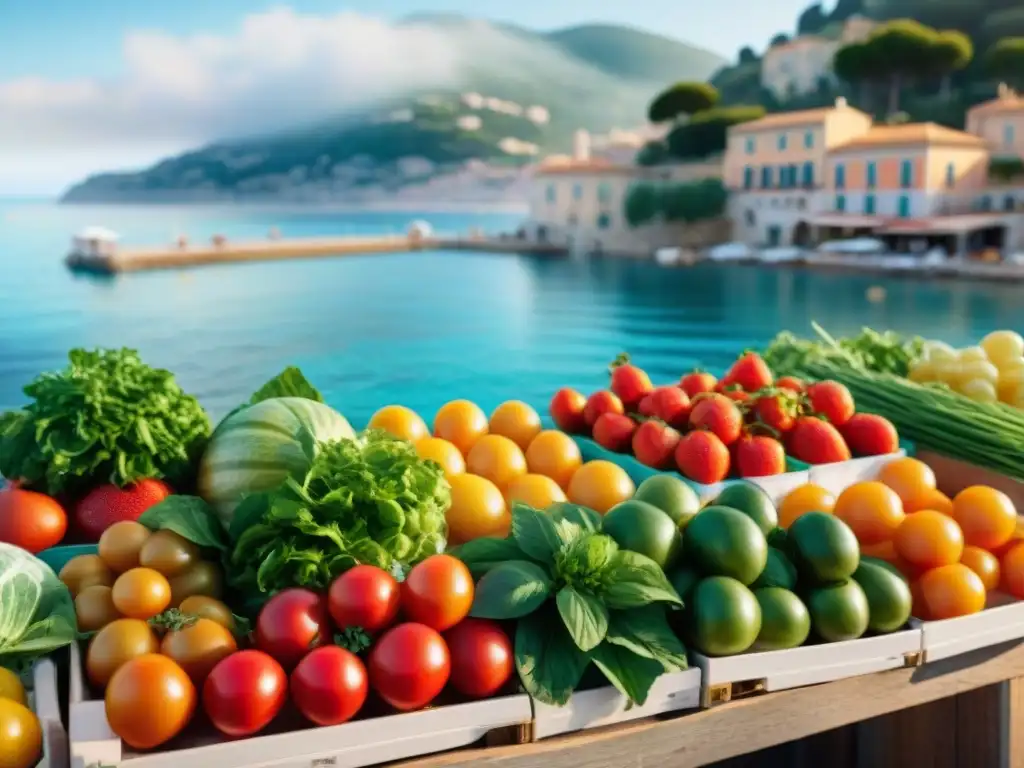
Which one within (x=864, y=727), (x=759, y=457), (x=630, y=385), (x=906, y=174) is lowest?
(x=864, y=727)

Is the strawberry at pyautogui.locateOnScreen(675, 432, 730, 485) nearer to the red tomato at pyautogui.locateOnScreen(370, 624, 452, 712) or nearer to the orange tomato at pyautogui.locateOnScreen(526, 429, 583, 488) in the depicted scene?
the orange tomato at pyautogui.locateOnScreen(526, 429, 583, 488)

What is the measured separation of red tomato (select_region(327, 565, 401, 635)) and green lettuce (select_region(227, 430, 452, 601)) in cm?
8

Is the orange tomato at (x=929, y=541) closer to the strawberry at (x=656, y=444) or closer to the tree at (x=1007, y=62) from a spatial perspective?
the strawberry at (x=656, y=444)

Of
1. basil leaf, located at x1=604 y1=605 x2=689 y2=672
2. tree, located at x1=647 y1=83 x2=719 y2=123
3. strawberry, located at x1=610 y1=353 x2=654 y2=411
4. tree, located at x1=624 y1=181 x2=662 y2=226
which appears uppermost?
tree, located at x1=647 y1=83 x2=719 y2=123

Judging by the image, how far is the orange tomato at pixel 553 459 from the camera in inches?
93.4

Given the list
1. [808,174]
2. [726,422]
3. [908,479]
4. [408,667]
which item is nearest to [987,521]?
[908,479]

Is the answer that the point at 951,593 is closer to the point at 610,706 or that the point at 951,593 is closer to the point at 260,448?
the point at 610,706

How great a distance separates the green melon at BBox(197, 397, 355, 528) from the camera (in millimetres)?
1970

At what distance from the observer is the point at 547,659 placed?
151cm

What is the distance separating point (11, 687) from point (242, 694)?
35 cm

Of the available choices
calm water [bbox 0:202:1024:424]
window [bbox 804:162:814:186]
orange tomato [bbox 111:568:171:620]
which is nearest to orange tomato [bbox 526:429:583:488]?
orange tomato [bbox 111:568:171:620]

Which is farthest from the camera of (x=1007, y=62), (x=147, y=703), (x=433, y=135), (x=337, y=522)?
(x=433, y=135)

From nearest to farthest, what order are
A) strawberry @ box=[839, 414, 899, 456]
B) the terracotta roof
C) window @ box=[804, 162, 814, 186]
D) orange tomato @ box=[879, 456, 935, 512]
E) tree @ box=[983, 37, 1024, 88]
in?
orange tomato @ box=[879, 456, 935, 512]
strawberry @ box=[839, 414, 899, 456]
the terracotta roof
window @ box=[804, 162, 814, 186]
tree @ box=[983, 37, 1024, 88]

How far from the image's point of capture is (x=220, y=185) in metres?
97.8
